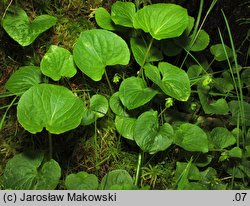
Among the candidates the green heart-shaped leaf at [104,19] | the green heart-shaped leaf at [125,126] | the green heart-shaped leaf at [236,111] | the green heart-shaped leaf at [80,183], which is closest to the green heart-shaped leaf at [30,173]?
A: the green heart-shaped leaf at [80,183]

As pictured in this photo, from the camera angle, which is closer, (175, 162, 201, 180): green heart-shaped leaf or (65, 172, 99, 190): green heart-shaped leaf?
(65, 172, 99, 190): green heart-shaped leaf

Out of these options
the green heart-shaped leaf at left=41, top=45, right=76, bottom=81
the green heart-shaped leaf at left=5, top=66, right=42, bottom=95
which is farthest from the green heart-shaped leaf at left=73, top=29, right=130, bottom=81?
the green heart-shaped leaf at left=5, top=66, right=42, bottom=95

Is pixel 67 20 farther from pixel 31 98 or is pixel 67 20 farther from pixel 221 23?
pixel 221 23

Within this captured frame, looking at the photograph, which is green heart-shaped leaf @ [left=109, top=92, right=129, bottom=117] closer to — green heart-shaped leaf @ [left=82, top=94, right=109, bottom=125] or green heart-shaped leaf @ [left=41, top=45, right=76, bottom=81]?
green heart-shaped leaf @ [left=82, top=94, right=109, bottom=125]

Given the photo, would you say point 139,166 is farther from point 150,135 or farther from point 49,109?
point 49,109

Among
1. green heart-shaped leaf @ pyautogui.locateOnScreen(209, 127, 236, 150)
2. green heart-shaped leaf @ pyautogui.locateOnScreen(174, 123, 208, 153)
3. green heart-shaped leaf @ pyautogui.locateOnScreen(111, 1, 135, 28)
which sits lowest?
green heart-shaped leaf @ pyautogui.locateOnScreen(209, 127, 236, 150)

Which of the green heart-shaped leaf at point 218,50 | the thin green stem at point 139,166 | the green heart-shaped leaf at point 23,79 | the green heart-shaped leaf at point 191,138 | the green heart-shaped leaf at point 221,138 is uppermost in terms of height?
the green heart-shaped leaf at point 218,50

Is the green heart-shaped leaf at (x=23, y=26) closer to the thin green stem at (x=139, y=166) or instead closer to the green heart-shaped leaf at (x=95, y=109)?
the green heart-shaped leaf at (x=95, y=109)
